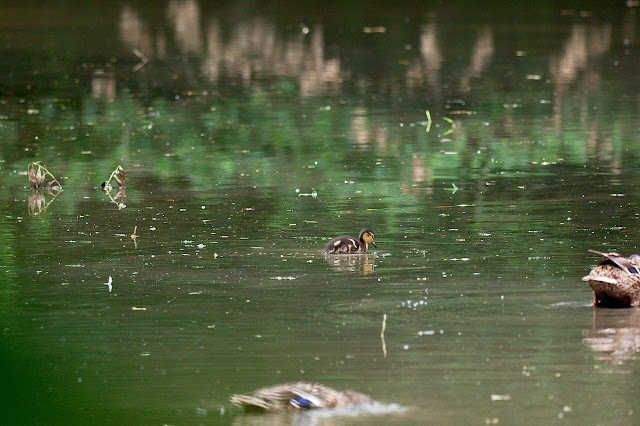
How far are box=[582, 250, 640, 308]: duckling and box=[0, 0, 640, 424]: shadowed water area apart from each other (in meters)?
0.10

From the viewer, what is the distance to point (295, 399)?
6.03 meters

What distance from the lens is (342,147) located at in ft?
54.1

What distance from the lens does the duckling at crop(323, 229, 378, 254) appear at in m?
10.1

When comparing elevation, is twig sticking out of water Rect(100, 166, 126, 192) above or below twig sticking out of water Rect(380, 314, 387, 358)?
above

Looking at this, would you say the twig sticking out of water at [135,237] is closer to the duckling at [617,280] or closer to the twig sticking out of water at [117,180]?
the twig sticking out of water at [117,180]

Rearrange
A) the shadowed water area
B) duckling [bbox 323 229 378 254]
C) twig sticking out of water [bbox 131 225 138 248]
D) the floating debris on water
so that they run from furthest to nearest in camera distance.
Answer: twig sticking out of water [bbox 131 225 138 248] < duckling [bbox 323 229 378 254] < the shadowed water area < the floating debris on water

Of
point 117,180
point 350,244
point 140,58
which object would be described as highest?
point 140,58

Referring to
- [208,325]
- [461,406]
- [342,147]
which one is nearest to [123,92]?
[342,147]

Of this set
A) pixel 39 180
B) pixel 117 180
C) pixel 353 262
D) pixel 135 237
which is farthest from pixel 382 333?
pixel 39 180

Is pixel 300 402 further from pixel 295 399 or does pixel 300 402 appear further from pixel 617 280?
pixel 617 280

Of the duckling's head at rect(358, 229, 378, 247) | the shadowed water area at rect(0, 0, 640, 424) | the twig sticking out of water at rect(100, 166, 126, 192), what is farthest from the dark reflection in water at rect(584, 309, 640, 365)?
the twig sticking out of water at rect(100, 166, 126, 192)

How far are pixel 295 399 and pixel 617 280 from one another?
8.89 ft

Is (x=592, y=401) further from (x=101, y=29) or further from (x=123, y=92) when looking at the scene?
(x=101, y=29)

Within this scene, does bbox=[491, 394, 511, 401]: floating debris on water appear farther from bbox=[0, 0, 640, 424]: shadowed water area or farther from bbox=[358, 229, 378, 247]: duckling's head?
bbox=[358, 229, 378, 247]: duckling's head
